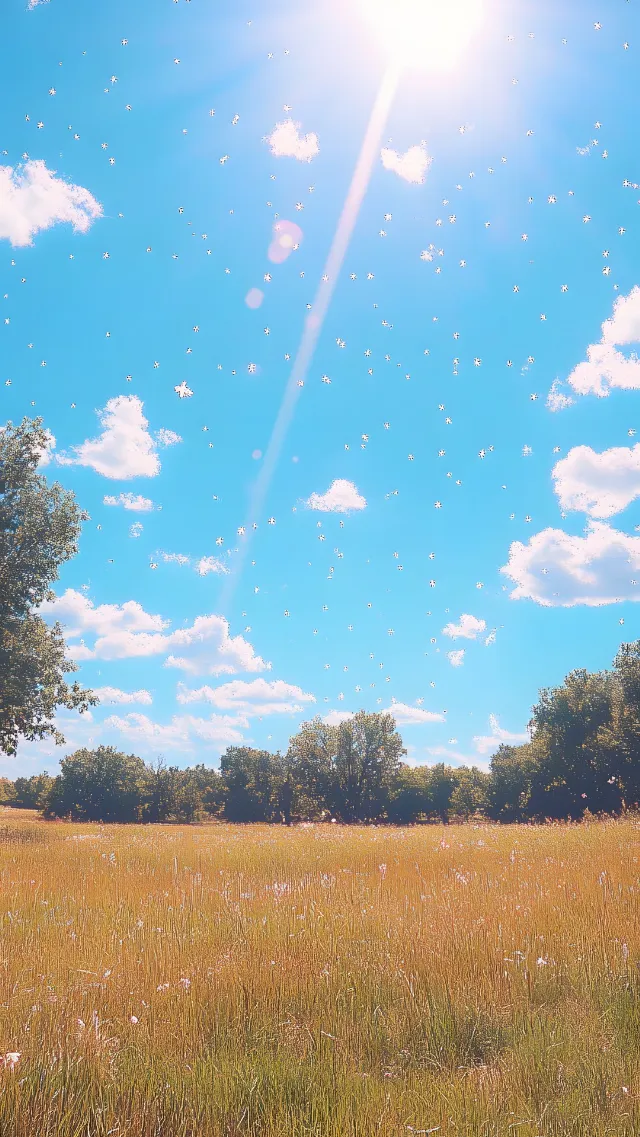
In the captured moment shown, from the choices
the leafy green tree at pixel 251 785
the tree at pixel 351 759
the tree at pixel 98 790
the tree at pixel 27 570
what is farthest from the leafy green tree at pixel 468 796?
the tree at pixel 27 570

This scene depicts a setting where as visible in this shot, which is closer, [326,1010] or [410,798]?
[326,1010]

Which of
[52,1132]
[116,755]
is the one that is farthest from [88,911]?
[116,755]

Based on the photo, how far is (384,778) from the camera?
75562 mm

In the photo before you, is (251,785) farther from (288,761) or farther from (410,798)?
(410,798)

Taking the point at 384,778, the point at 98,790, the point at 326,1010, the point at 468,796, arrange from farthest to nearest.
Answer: the point at 98,790, the point at 468,796, the point at 384,778, the point at 326,1010

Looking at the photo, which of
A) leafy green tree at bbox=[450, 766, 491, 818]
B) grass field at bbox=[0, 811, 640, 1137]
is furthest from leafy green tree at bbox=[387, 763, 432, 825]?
grass field at bbox=[0, 811, 640, 1137]

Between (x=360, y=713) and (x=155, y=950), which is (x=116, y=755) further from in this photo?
(x=155, y=950)

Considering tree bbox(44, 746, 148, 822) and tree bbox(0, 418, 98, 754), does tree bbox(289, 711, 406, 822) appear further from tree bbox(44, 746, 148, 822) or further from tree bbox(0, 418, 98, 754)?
tree bbox(0, 418, 98, 754)

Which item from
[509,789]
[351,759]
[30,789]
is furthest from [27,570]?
[30,789]

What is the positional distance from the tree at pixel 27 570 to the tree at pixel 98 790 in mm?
75913

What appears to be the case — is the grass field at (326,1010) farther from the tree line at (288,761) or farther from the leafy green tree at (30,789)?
the leafy green tree at (30,789)

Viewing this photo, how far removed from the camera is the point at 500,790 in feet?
272

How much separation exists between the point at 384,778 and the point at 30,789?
89937 millimetres

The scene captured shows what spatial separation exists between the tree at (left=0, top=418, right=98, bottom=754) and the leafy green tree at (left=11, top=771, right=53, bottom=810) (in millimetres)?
100461
